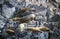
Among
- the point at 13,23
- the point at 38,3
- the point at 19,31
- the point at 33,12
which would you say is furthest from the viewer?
the point at 38,3

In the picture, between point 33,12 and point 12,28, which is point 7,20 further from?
point 33,12

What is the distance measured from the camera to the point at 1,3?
5.40 metres

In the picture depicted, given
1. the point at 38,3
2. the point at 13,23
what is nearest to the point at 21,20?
the point at 13,23

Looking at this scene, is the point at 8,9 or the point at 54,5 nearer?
the point at 8,9

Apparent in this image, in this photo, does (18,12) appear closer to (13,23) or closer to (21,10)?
(21,10)

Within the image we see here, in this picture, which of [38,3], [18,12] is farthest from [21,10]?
[38,3]

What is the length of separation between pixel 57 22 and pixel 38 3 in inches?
68.2

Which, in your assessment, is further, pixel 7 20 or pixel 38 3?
pixel 38 3

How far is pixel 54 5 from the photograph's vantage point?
6.23m

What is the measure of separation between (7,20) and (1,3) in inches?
31.1

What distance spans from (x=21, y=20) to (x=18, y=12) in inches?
26.2

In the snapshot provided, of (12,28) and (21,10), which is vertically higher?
(21,10)

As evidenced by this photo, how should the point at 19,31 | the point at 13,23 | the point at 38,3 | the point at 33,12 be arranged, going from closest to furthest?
the point at 19,31, the point at 13,23, the point at 33,12, the point at 38,3

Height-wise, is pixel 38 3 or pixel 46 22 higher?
pixel 38 3
